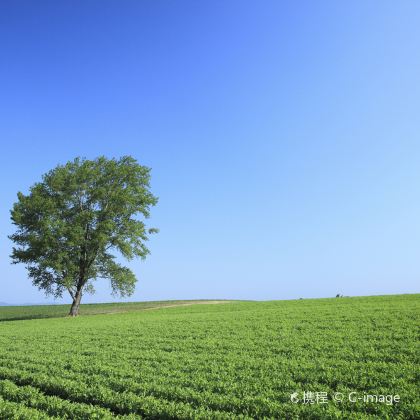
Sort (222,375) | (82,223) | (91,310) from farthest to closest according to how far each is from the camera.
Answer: (91,310), (82,223), (222,375)

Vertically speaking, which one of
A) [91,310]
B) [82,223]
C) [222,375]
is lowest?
[222,375]

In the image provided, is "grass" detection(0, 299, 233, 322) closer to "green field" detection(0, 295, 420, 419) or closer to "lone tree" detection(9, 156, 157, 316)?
Result: "lone tree" detection(9, 156, 157, 316)

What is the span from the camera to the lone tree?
1993 inches

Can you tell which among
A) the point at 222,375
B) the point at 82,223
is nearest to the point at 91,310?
the point at 82,223

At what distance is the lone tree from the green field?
2887cm

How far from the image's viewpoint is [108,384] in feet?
43.4

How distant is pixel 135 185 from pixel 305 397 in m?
48.9

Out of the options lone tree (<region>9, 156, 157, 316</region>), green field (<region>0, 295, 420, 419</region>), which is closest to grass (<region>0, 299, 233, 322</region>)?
lone tree (<region>9, 156, 157, 316</region>)

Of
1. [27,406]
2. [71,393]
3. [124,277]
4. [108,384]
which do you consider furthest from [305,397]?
[124,277]

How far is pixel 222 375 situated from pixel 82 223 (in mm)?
43428

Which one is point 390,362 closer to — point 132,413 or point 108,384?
point 132,413

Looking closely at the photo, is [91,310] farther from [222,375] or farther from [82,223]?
[222,375]

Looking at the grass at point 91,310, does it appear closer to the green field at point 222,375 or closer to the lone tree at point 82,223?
the lone tree at point 82,223

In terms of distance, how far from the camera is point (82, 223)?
52.8 m
